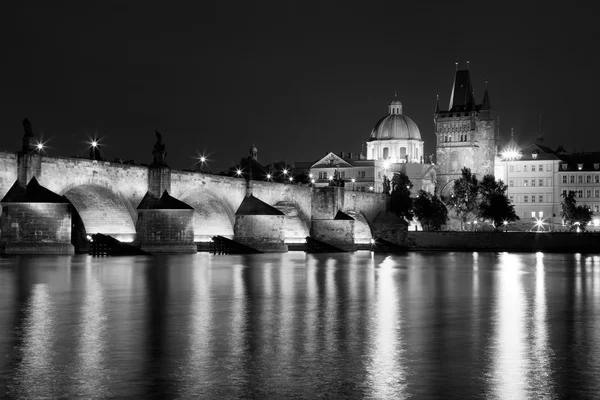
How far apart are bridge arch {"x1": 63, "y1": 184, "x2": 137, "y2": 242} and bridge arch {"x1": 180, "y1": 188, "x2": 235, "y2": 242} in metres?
9.15

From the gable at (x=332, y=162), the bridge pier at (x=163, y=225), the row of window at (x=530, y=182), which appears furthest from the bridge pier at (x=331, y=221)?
the gable at (x=332, y=162)

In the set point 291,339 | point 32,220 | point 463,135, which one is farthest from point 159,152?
point 463,135

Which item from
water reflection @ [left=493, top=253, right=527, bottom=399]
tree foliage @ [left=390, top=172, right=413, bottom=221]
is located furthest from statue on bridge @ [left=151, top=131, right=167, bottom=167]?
tree foliage @ [left=390, top=172, right=413, bottom=221]

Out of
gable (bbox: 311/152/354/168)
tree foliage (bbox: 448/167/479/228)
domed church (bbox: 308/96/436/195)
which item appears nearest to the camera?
tree foliage (bbox: 448/167/479/228)

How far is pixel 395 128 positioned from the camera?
6275 inches

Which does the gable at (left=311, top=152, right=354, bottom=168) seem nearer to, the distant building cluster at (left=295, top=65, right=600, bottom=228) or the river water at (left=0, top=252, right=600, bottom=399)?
the distant building cluster at (left=295, top=65, right=600, bottom=228)

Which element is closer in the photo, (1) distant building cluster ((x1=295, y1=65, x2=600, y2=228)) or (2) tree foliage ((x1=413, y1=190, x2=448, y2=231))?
(2) tree foliage ((x1=413, y1=190, x2=448, y2=231))

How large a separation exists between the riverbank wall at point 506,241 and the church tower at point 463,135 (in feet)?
172

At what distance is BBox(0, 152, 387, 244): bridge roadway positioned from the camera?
51.9m

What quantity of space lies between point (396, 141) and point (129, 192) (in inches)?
4054

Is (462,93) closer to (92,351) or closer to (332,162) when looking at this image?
(332,162)

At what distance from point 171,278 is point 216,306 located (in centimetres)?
1134

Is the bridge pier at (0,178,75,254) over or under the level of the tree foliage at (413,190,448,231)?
under

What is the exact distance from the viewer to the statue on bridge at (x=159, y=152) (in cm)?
6041
